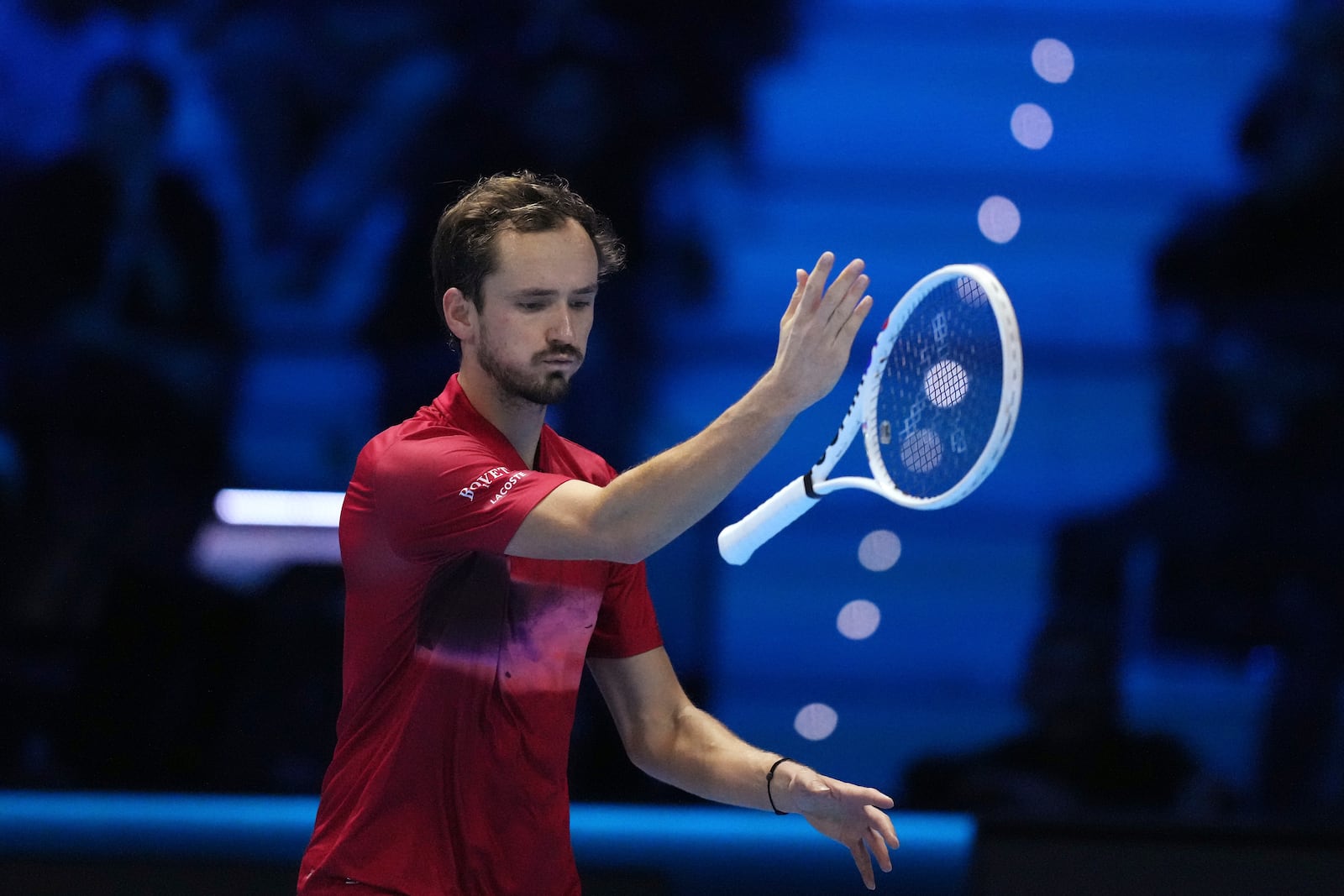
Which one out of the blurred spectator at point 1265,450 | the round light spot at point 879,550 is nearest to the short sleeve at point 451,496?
the round light spot at point 879,550

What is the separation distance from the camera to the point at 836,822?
193cm

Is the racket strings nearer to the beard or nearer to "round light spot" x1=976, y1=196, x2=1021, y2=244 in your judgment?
the beard

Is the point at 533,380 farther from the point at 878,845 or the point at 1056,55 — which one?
the point at 1056,55

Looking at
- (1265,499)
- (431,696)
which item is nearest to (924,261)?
(1265,499)

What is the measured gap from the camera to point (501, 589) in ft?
6.56

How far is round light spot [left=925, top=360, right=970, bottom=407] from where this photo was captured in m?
2.24

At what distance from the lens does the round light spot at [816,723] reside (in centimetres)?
430

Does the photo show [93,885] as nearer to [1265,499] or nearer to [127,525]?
[127,525]

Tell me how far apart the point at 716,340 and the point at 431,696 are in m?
2.56

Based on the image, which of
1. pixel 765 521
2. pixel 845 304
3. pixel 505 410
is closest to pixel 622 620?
pixel 765 521

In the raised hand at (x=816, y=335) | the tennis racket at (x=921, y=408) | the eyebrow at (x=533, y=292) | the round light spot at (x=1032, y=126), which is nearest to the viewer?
the raised hand at (x=816, y=335)

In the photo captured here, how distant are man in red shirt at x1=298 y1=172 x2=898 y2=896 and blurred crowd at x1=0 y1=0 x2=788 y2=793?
2190 mm

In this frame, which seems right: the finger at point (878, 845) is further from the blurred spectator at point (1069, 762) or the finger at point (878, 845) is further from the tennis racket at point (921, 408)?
the blurred spectator at point (1069, 762)

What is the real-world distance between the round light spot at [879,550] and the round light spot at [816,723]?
1.44 ft
